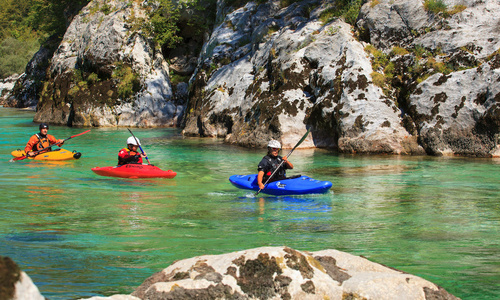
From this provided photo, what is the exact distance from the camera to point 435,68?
1299 cm

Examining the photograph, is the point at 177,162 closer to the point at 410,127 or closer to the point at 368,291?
the point at 410,127

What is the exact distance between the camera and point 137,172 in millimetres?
9625

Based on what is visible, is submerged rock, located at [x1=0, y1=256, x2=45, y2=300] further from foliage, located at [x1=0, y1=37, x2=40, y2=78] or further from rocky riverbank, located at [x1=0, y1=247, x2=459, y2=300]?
foliage, located at [x1=0, y1=37, x2=40, y2=78]

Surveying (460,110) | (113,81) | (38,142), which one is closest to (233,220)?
(38,142)

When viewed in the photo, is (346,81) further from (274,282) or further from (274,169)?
(274,282)

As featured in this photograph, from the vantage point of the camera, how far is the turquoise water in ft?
13.8

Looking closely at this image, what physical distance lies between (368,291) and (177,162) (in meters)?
9.24

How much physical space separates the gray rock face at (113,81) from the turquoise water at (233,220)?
35.1 feet

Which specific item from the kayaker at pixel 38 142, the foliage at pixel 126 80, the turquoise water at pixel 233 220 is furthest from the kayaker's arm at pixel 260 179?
the foliage at pixel 126 80

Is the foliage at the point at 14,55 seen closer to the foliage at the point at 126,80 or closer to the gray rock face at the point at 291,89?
the foliage at the point at 126,80

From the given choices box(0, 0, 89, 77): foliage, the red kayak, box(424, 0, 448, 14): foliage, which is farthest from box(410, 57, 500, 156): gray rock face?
box(0, 0, 89, 77): foliage

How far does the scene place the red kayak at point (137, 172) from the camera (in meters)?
9.52

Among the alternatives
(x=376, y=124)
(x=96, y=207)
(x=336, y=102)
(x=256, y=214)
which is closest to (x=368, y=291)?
(x=256, y=214)

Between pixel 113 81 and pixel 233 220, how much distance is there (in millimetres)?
18080
